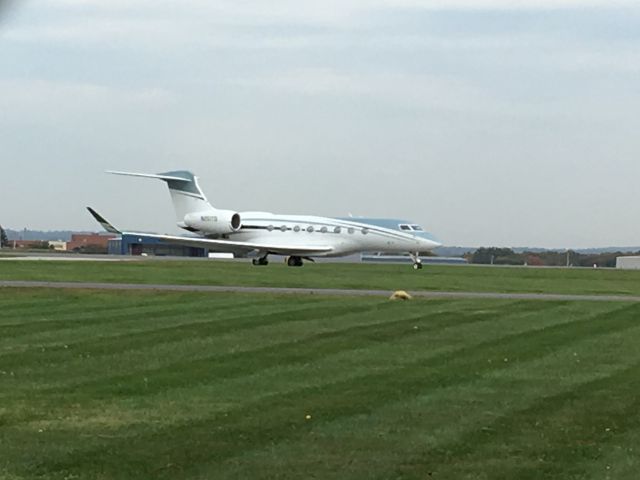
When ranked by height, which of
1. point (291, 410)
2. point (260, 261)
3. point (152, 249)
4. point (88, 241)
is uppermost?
point (88, 241)

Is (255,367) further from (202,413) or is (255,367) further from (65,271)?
(65,271)

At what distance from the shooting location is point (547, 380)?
46.8 feet

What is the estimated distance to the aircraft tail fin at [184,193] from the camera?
229 feet

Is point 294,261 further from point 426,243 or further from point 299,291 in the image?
point 299,291

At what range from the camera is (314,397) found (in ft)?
41.9

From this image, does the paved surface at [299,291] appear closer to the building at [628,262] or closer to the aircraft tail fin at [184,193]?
the aircraft tail fin at [184,193]

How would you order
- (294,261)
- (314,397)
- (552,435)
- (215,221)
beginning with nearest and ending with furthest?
(552,435) → (314,397) → (294,261) → (215,221)

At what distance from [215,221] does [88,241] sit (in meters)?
85.4

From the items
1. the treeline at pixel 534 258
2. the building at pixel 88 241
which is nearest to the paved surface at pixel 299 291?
the treeline at pixel 534 258

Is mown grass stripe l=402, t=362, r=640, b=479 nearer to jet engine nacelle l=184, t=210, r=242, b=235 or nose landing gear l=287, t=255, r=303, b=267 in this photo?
nose landing gear l=287, t=255, r=303, b=267

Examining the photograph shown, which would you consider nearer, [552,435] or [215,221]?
[552,435]

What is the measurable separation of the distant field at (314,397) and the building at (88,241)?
115m

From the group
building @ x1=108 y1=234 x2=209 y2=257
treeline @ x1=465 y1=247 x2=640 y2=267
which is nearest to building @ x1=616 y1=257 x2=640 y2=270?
treeline @ x1=465 y1=247 x2=640 y2=267

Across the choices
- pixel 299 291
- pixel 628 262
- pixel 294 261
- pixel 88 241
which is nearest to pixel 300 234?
pixel 294 261
